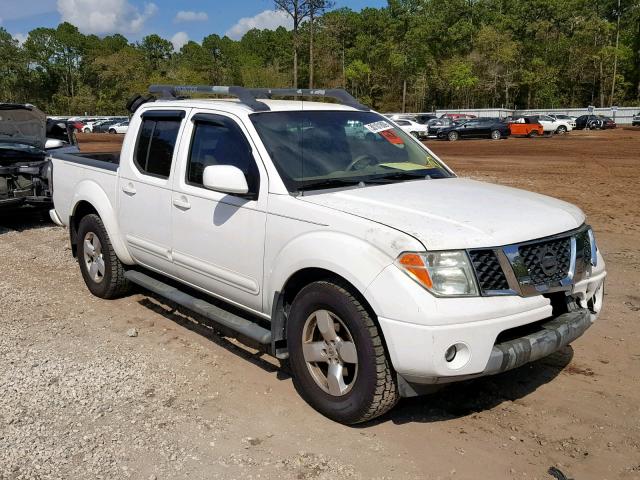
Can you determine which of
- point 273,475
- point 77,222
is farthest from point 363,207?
point 77,222

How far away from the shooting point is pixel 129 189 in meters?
5.46

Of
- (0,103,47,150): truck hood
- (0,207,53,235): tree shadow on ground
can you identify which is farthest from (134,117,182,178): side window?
(0,103,47,150): truck hood

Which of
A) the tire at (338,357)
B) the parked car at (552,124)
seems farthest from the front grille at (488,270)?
the parked car at (552,124)

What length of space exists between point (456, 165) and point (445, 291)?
62.6ft

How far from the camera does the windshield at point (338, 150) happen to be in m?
4.24

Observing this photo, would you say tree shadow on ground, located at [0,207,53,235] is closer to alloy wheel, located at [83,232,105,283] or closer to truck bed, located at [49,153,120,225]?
truck bed, located at [49,153,120,225]

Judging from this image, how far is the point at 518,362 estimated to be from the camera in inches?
135

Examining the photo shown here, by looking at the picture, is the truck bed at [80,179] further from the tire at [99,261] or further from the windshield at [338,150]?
the windshield at [338,150]

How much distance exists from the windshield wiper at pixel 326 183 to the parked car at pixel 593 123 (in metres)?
55.0

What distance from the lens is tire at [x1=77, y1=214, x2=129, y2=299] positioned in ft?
19.4

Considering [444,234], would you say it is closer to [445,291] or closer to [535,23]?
[445,291]

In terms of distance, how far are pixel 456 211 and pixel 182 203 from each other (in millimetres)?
2154

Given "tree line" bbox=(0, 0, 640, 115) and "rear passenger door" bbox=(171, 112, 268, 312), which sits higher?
"tree line" bbox=(0, 0, 640, 115)

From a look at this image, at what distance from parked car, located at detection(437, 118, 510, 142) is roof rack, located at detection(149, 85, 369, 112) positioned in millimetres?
37540
